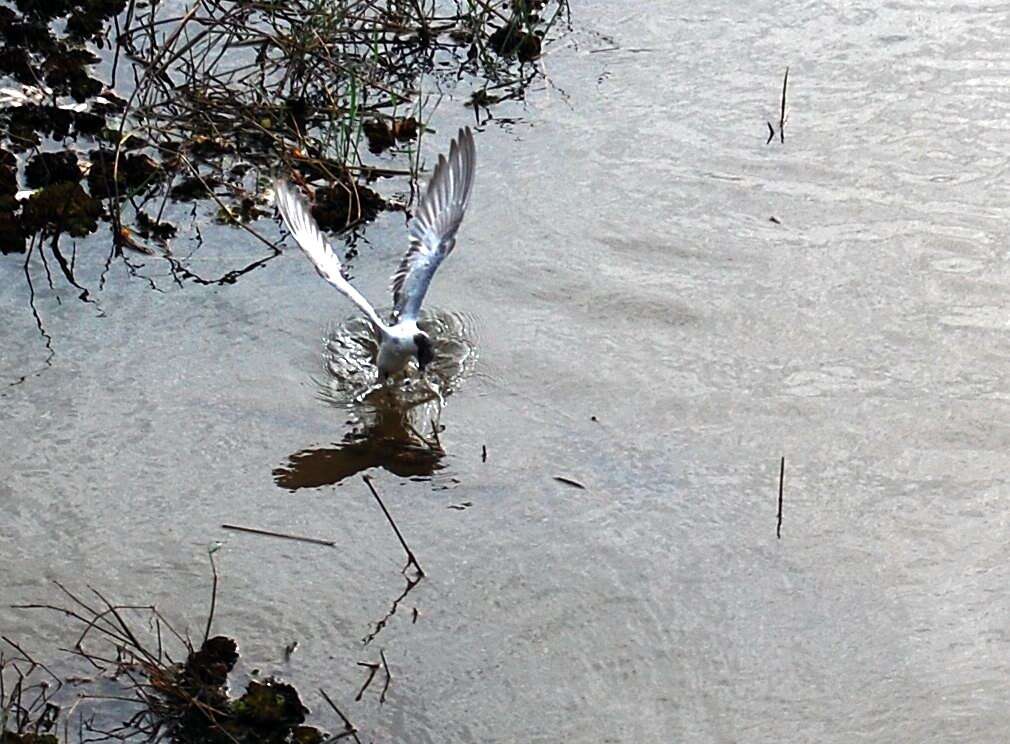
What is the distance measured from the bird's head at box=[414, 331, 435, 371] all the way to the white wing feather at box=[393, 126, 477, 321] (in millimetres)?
167

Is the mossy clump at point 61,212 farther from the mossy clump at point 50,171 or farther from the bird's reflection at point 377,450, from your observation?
the bird's reflection at point 377,450

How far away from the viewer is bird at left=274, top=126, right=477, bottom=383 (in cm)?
596

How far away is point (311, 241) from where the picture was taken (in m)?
6.09

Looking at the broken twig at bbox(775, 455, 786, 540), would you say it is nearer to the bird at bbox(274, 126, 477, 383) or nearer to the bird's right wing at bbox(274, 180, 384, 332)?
the bird at bbox(274, 126, 477, 383)

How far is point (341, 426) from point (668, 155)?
2.44 m

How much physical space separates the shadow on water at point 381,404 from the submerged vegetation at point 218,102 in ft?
2.59

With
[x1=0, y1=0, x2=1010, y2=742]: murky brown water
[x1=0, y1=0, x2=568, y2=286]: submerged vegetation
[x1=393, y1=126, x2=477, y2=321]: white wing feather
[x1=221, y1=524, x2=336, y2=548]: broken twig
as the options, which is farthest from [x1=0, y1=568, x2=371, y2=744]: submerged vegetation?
[x1=0, y1=0, x2=568, y2=286]: submerged vegetation

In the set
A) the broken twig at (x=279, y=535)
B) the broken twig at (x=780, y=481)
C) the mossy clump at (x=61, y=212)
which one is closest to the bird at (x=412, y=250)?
the broken twig at (x=279, y=535)

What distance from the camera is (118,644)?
4887 millimetres

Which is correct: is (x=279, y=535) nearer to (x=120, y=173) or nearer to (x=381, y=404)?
(x=381, y=404)

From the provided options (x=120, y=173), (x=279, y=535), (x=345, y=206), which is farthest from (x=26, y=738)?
(x=120, y=173)

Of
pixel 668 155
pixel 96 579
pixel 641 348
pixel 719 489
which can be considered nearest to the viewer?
pixel 96 579

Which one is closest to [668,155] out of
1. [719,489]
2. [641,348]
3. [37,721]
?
[641,348]

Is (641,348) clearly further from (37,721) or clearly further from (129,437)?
(37,721)
